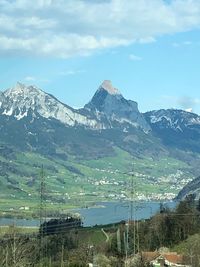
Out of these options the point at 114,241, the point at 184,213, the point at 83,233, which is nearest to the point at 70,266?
the point at 114,241

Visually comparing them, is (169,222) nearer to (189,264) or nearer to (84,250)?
(84,250)

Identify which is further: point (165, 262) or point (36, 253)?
point (36, 253)

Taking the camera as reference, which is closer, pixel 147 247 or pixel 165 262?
pixel 165 262

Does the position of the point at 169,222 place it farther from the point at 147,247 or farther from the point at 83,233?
the point at 83,233

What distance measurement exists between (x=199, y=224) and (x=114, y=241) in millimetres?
11580

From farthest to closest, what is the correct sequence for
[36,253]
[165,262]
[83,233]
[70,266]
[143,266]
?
[83,233] → [36,253] → [165,262] → [70,266] → [143,266]

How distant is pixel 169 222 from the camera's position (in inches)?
3310

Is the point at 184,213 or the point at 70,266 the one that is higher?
the point at 184,213

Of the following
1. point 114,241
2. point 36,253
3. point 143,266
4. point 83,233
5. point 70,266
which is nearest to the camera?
point 143,266

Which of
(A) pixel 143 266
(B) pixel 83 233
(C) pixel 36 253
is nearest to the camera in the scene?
(A) pixel 143 266

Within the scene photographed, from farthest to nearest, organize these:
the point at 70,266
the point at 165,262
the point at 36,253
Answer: the point at 36,253 → the point at 165,262 → the point at 70,266

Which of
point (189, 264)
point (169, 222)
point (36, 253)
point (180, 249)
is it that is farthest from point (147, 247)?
point (189, 264)

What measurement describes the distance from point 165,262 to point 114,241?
19741mm

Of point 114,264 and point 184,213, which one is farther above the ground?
point 184,213
